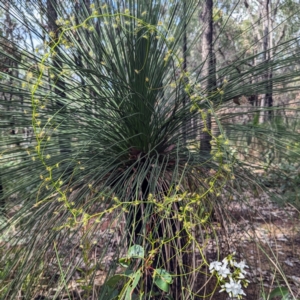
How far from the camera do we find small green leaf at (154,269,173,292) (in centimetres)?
74

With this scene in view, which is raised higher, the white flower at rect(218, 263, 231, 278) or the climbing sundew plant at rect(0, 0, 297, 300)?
the climbing sundew plant at rect(0, 0, 297, 300)

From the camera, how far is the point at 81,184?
3.53 ft

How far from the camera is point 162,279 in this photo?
2.46ft

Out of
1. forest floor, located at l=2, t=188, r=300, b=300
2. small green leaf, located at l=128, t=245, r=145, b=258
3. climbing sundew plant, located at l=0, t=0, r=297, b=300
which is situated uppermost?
climbing sundew plant, located at l=0, t=0, r=297, b=300

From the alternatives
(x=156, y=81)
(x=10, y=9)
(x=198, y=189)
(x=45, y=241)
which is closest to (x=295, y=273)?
(x=198, y=189)

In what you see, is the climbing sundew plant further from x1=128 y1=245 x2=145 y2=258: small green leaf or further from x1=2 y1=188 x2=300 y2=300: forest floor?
x1=128 y1=245 x2=145 y2=258: small green leaf

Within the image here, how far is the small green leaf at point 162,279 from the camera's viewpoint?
738 mm

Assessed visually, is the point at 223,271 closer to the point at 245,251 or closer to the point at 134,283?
the point at 134,283

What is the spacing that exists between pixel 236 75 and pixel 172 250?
2.15ft

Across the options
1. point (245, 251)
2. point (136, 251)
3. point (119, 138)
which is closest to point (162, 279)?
point (136, 251)

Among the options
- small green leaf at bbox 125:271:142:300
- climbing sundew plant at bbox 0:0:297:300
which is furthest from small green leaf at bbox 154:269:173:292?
climbing sundew plant at bbox 0:0:297:300

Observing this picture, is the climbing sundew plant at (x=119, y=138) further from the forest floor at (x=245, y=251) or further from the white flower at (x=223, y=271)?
the white flower at (x=223, y=271)

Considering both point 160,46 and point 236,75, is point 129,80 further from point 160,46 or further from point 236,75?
point 236,75

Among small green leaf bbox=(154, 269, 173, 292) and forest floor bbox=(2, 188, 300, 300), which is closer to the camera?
small green leaf bbox=(154, 269, 173, 292)
